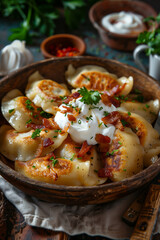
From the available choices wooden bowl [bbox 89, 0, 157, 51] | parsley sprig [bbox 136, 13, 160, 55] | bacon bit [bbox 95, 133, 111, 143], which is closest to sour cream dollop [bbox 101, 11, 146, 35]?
wooden bowl [bbox 89, 0, 157, 51]

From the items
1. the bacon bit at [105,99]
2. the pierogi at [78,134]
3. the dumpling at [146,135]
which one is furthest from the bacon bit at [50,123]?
→ the dumpling at [146,135]

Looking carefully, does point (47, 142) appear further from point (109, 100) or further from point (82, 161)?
point (109, 100)

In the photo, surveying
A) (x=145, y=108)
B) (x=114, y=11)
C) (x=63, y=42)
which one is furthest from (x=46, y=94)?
(x=114, y=11)

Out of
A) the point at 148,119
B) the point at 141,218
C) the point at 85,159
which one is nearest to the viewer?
the point at 141,218

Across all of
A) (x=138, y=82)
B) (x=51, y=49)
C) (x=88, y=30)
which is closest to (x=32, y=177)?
(x=138, y=82)

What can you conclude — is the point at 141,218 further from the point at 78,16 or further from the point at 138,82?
the point at 78,16

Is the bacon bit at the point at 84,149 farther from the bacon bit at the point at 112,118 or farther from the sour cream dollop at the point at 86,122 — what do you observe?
the bacon bit at the point at 112,118
